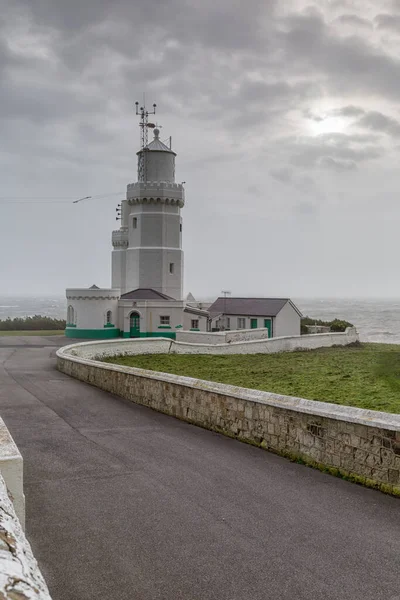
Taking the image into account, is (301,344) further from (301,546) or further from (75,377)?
(301,546)

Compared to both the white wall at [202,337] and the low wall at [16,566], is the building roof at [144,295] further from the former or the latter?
the low wall at [16,566]

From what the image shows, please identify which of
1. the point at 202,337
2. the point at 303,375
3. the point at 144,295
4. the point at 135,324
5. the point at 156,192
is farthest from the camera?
the point at 156,192

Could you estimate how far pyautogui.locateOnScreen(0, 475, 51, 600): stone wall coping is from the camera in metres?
2.16

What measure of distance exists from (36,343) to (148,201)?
1594cm

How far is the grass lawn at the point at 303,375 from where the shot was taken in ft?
41.6

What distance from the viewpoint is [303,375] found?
19000mm

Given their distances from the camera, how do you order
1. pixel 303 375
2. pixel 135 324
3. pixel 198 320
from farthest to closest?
pixel 198 320 → pixel 135 324 → pixel 303 375

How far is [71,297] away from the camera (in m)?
41.6

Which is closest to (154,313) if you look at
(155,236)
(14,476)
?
(155,236)

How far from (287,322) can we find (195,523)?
36.6 m

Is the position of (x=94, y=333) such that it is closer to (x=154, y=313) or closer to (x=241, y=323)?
(x=154, y=313)

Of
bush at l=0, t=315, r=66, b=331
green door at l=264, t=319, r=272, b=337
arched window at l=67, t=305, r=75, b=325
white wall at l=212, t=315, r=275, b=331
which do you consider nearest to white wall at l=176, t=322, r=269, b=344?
green door at l=264, t=319, r=272, b=337

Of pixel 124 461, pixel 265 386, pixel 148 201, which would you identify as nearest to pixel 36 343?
pixel 148 201

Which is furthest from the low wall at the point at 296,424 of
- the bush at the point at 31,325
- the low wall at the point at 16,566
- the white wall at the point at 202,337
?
the bush at the point at 31,325
